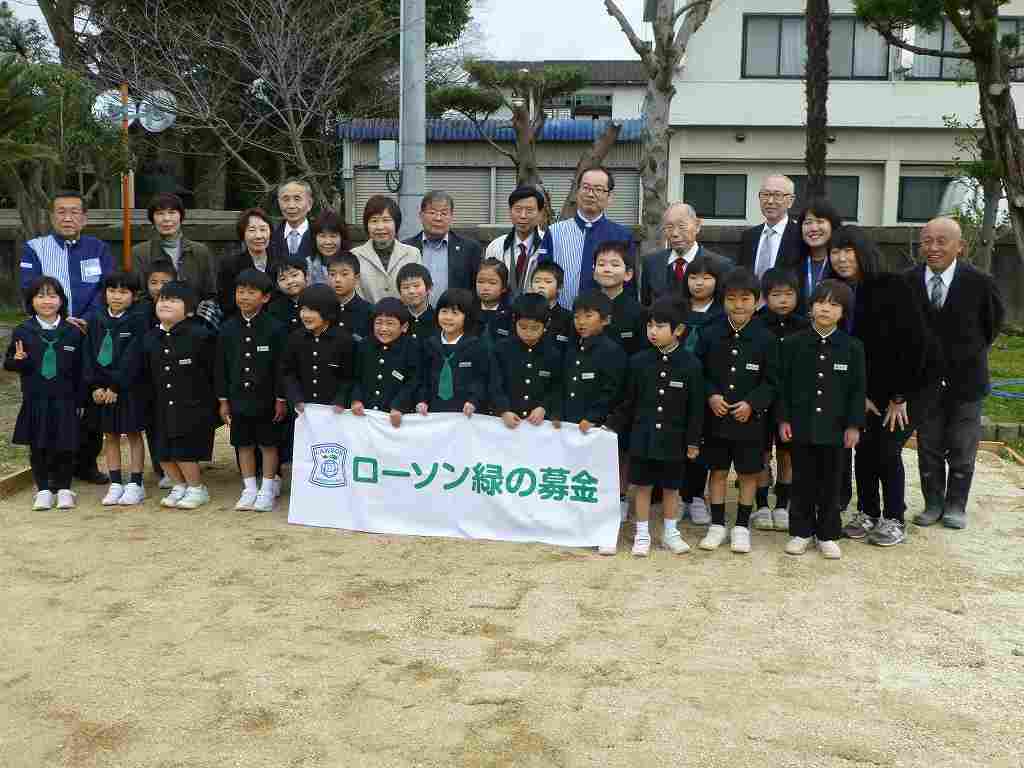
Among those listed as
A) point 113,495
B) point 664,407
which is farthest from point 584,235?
point 113,495

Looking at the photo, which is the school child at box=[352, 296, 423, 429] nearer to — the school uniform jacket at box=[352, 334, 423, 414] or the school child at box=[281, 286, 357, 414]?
the school uniform jacket at box=[352, 334, 423, 414]

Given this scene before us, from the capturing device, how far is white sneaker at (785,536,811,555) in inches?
230

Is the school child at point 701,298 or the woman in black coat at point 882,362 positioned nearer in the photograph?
the woman in black coat at point 882,362

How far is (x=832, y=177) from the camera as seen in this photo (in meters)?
24.8

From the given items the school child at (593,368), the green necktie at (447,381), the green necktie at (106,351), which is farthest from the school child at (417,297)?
the green necktie at (106,351)

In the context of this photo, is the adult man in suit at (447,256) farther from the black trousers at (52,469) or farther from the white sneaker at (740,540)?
the black trousers at (52,469)

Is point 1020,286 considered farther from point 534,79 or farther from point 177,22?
point 177,22

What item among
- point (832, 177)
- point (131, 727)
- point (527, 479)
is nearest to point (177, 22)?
point (832, 177)

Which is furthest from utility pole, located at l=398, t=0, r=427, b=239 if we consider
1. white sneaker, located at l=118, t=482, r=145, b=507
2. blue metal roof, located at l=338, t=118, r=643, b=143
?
blue metal roof, located at l=338, t=118, r=643, b=143

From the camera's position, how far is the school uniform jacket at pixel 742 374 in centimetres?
586

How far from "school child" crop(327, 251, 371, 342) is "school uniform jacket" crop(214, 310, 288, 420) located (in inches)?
15.4

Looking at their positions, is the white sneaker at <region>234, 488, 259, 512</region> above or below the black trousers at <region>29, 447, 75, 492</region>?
below

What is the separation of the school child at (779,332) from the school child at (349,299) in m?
2.35

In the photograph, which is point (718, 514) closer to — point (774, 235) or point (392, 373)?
point (774, 235)
